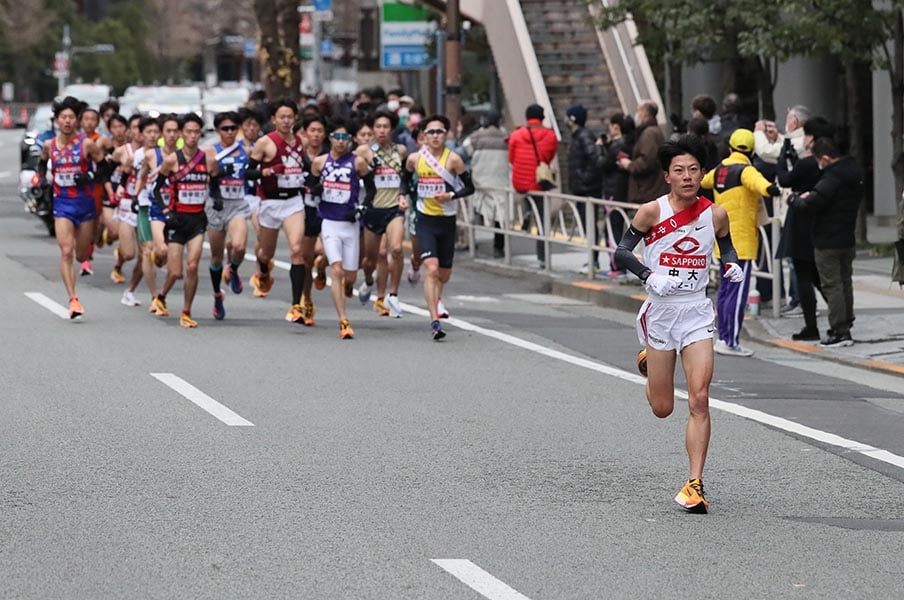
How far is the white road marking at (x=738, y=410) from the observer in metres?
10.6

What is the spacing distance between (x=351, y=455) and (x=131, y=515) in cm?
197

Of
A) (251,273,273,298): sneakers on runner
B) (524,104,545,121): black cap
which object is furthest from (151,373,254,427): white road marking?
(524,104,545,121): black cap

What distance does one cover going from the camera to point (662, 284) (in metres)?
8.98

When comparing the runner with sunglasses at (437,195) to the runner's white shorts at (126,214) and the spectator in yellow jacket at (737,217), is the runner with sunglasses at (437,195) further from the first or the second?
the runner's white shorts at (126,214)

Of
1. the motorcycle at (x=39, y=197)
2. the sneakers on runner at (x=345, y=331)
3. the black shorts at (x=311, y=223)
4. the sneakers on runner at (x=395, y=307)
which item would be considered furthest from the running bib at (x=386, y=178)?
the motorcycle at (x=39, y=197)

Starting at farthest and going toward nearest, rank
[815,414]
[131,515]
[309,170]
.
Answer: [309,170] < [815,414] < [131,515]

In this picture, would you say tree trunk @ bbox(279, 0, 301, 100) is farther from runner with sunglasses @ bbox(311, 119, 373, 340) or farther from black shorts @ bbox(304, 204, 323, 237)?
runner with sunglasses @ bbox(311, 119, 373, 340)

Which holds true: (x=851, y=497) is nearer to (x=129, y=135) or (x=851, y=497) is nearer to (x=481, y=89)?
(x=129, y=135)

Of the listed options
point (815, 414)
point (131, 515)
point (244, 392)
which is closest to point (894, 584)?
point (131, 515)

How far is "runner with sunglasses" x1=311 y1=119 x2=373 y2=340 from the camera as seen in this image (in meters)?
16.1

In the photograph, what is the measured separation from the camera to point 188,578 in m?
7.21

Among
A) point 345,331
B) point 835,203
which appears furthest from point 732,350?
point 345,331

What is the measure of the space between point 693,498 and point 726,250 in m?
Result: 1.32

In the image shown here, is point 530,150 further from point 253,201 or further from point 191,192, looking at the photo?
point 191,192
